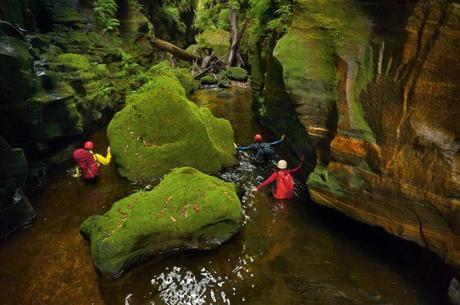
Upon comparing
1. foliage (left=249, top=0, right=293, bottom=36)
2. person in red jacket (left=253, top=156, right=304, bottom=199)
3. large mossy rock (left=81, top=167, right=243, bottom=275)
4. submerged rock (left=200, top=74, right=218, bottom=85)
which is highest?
foliage (left=249, top=0, right=293, bottom=36)

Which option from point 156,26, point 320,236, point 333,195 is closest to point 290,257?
point 320,236

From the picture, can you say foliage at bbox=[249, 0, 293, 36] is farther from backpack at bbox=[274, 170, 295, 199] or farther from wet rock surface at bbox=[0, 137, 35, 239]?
wet rock surface at bbox=[0, 137, 35, 239]

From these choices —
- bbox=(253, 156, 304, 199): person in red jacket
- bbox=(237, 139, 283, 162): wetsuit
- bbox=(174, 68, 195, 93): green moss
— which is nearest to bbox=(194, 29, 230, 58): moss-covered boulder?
bbox=(174, 68, 195, 93): green moss

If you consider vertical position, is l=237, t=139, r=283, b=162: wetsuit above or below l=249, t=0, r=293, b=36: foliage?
below

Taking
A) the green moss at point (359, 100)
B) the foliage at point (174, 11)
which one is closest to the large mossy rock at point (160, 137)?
the green moss at point (359, 100)

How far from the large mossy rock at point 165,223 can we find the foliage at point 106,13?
42.6 feet

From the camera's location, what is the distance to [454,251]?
16.0 ft

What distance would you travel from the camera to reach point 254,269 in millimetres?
6207

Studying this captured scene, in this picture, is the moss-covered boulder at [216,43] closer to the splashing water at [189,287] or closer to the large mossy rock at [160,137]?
the large mossy rock at [160,137]

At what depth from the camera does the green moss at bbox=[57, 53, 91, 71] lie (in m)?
11.8

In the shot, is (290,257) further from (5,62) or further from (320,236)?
(5,62)

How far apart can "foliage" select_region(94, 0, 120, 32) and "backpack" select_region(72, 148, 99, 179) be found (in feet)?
33.3

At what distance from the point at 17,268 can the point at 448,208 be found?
23.9ft

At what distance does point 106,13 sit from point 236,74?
468 inches
